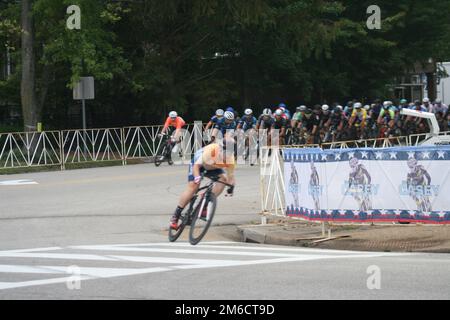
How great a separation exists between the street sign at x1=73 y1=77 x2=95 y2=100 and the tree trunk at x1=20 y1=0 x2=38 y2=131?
252 centimetres

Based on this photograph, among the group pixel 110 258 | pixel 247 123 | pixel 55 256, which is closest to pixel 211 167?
pixel 110 258

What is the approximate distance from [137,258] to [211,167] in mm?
2229

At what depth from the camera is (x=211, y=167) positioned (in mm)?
13773

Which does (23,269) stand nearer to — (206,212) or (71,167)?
(206,212)

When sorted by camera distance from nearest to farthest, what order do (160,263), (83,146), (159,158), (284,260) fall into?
(160,263), (284,260), (159,158), (83,146)

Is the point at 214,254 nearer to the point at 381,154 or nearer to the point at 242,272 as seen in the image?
the point at 242,272

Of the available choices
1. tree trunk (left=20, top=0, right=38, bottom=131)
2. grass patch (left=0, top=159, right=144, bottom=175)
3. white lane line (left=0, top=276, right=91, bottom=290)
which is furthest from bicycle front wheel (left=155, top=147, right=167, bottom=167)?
white lane line (left=0, top=276, right=91, bottom=290)

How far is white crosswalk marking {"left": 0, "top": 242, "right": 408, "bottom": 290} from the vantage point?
35.5ft

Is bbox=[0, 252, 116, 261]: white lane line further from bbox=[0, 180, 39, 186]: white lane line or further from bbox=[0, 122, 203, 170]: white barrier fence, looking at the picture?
bbox=[0, 122, 203, 170]: white barrier fence

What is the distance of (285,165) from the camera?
15852 mm

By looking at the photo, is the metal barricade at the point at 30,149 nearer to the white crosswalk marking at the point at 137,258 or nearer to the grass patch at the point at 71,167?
the grass patch at the point at 71,167

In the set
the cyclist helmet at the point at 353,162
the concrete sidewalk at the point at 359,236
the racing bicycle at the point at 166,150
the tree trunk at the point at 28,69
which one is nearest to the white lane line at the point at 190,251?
the concrete sidewalk at the point at 359,236

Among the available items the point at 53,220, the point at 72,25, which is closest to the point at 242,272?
the point at 53,220
